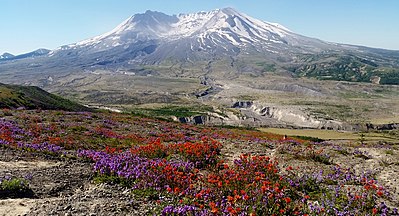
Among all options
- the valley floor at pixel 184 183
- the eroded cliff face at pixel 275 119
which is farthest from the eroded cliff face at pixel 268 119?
the valley floor at pixel 184 183

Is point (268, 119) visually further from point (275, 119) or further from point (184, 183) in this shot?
point (184, 183)

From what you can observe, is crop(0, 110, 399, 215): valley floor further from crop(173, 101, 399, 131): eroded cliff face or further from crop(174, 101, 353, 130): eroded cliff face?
crop(174, 101, 353, 130): eroded cliff face

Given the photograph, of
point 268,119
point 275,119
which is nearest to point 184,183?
point 268,119

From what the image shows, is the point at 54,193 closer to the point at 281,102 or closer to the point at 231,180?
the point at 231,180

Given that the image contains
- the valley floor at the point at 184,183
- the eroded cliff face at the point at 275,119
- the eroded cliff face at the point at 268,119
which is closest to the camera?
the valley floor at the point at 184,183

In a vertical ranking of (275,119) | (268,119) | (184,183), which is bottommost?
(275,119)

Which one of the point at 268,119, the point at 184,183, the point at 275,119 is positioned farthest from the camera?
the point at 275,119

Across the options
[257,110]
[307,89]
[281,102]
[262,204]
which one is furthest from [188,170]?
[307,89]

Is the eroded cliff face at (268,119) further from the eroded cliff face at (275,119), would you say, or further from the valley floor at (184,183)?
the valley floor at (184,183)

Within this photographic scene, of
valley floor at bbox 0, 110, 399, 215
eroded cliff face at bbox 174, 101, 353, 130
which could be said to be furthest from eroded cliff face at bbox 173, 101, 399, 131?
valley floor at bbox 0, 110, 399, 215

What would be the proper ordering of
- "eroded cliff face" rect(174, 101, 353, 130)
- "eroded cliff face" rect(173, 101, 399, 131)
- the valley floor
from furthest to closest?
1. "eroded cliff face" rect(174, 101, 353, 130)
2. "eroded cliff face" rect(173, 101, 399, 131)
3. the valley floor

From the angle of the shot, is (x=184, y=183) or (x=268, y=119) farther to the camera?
(x=268, y=119)
